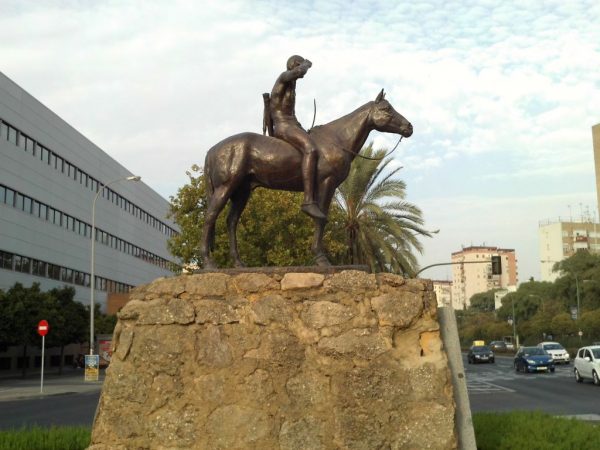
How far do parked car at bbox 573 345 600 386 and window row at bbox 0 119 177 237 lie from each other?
29.6 m

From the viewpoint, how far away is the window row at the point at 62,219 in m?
40.4

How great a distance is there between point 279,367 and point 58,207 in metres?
44.0

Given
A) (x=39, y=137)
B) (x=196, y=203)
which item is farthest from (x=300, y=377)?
(x=39, y=137)

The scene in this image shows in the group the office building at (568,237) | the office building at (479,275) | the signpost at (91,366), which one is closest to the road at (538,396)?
the signpost at (91,366)

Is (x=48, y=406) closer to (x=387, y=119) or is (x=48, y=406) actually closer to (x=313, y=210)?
(x=313, y=210)

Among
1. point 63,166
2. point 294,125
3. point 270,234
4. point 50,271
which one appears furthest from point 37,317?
point 294,125

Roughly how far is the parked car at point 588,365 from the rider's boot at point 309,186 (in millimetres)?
22430

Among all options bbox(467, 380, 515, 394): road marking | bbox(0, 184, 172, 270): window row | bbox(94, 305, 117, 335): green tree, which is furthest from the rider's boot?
bbox(94, 305, 117, 335): green tree

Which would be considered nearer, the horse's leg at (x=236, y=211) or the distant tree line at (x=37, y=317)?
the horse's leg at (x=236, y=211)

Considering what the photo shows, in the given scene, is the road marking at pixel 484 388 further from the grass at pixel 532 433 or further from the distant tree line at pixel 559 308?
the distant tree line at pixel 559 308

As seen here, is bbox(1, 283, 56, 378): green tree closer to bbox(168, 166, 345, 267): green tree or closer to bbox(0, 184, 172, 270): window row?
bbox(0, 184, 172, 270): window row

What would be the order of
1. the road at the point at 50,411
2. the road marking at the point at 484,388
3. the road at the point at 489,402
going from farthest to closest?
the road marking at the point at 484,388, the road at the point at 489,402, the road at the point at 50,411

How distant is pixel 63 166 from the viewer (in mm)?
48031

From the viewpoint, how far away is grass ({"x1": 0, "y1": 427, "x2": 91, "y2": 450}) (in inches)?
287
